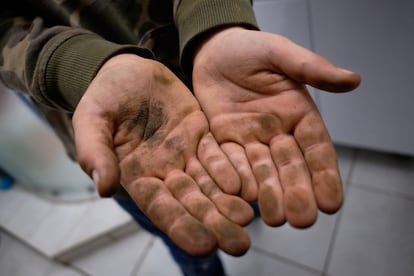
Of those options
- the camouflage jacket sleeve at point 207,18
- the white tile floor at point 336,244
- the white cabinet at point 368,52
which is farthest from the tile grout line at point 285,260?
the camouflage jacket sleeve at point 207,18

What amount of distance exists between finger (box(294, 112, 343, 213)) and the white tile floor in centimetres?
65

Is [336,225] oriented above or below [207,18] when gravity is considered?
below

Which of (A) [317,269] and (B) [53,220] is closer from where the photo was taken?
(A) [317,269]

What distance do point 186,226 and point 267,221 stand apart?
0.11m

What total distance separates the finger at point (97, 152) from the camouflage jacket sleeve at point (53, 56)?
0.26 feet

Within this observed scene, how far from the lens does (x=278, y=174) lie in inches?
15.6

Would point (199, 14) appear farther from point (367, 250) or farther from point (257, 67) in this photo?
point (367, 250)

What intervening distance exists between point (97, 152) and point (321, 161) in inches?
11.5

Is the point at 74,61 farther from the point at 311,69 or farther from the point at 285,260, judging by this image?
the point at 285,260

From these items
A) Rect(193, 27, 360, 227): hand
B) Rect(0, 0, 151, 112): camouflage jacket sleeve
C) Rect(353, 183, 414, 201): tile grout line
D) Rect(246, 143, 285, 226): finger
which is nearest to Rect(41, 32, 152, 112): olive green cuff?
Rect(0, 0, 151, 112): camouflage jacket sleeve

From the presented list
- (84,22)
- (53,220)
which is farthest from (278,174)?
(53,220)

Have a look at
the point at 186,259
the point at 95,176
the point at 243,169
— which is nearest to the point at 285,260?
the point at 186,259

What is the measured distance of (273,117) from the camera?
0.43m

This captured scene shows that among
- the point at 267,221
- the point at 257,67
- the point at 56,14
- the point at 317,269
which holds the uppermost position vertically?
the point at 56,14
